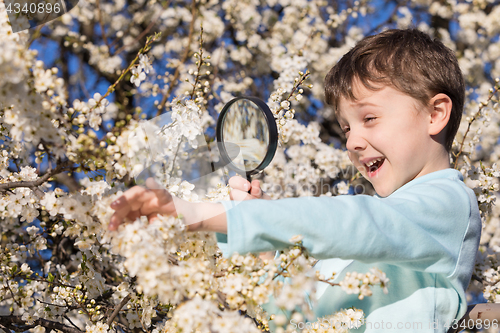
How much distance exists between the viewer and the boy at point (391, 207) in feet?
3.75

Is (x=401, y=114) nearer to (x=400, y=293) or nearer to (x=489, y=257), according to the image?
(x=400, y=293)

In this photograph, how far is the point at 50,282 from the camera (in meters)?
2.19

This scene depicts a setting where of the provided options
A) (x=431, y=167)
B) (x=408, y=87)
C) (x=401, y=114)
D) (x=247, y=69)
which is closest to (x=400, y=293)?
(x=431, y=167)

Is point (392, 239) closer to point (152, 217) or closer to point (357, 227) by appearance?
point (357, 227)

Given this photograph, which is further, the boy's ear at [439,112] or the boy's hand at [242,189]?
the boy's ear at [439,112]

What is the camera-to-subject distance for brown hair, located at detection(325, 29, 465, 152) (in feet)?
5.81

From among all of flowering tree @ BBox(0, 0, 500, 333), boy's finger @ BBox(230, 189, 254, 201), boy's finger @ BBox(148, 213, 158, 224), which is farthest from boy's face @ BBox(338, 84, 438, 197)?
boy's finger @ BBox(148, 213, 158, 224)

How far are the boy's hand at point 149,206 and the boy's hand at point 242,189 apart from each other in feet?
1.41

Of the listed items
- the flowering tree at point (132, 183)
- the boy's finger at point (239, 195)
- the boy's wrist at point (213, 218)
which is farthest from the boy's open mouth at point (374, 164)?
the boy's wrist at point (213, 218)

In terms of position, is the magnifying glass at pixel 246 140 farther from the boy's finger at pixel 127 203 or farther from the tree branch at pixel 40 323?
the tree branch at pixel 40 323

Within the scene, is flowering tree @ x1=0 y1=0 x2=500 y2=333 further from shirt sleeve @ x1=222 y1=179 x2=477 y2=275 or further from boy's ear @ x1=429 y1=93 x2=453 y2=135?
boy's ear @ x1=429 y1=93 x2=453 y2=135

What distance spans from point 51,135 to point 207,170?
51 centimetres

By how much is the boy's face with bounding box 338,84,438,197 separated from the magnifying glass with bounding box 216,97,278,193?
492mm

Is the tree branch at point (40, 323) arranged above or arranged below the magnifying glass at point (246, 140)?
below
